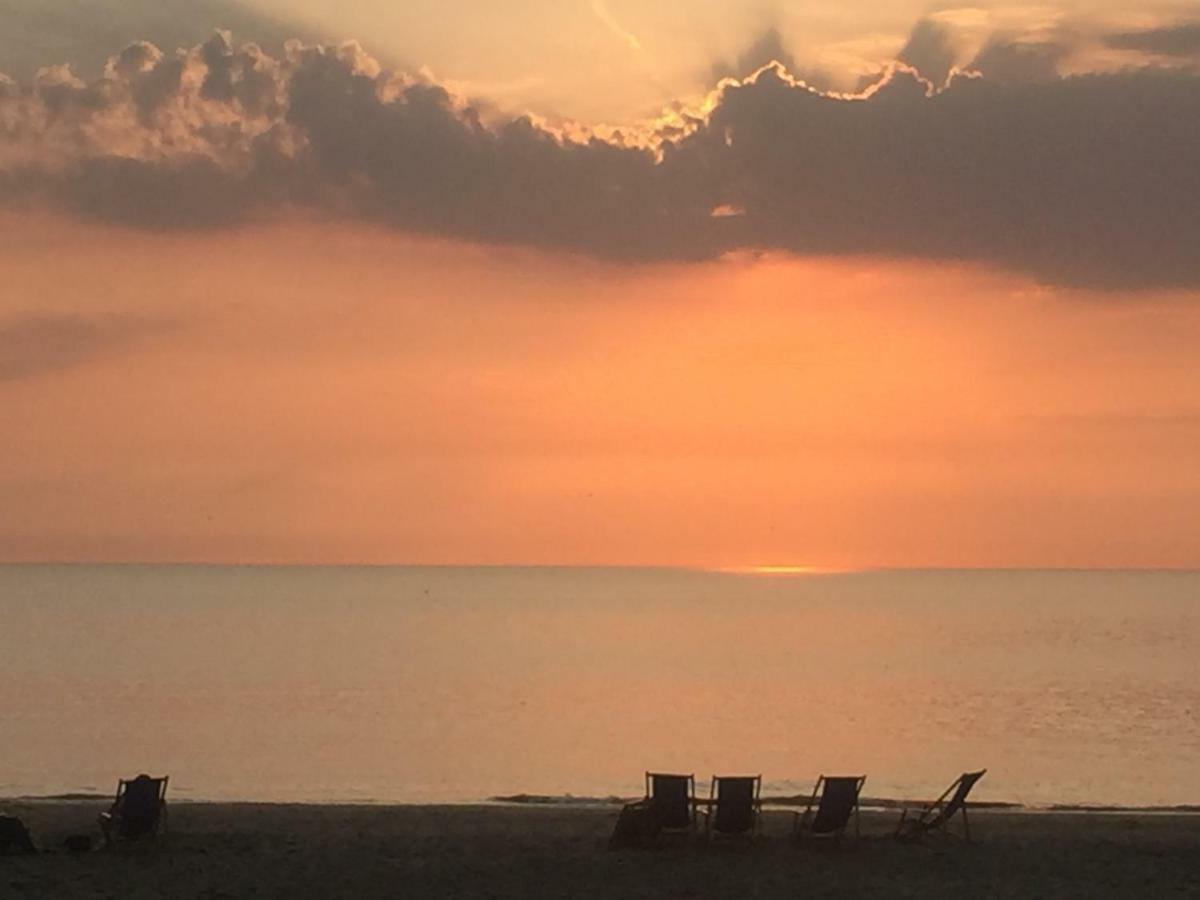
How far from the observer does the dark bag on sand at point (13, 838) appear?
15.8 metres

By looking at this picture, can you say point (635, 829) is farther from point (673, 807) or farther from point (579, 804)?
point (579, 804)

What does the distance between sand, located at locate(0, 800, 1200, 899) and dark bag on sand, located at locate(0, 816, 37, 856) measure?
24cm

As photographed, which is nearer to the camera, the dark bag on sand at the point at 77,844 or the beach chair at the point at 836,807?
the dark bag on sand at the point at 77,844

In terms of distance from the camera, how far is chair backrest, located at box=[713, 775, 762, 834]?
54.6 ft

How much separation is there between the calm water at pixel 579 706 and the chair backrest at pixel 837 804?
1221 centimetres

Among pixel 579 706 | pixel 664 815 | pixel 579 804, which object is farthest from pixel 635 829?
pixel 579 706

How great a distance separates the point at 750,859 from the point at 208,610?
12043cm

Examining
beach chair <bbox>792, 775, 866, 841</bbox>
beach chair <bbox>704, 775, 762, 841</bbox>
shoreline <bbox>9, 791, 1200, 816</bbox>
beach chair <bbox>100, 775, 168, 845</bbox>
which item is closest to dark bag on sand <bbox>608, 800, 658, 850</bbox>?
beach chair <bbox>704, 775, 762, 841</bbox>

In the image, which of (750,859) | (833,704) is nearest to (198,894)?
(750,859)

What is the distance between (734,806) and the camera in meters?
16.7

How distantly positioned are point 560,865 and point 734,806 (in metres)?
1.80

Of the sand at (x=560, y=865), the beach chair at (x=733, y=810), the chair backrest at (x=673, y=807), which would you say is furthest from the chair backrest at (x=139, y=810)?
the beach chair at (x=733, y=810)

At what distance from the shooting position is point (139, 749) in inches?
1451

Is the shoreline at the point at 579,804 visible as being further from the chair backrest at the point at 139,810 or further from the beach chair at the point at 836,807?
the chair backrest at the point at 139,810
